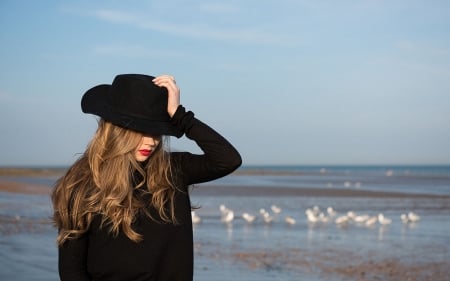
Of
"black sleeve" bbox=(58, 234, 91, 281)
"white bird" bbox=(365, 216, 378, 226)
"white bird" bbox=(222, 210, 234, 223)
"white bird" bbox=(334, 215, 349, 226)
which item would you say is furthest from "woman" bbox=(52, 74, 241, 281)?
"white bird" bbox=(334, 215, 349, 226)

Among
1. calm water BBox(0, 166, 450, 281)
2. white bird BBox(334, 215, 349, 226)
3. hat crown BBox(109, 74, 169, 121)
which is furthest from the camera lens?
white bird BBox(334, 215, 349, 226)

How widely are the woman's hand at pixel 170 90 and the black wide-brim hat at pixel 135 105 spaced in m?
0.02

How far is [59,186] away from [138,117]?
447 millimetres

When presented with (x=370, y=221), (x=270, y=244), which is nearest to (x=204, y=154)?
(x=270, y=244)

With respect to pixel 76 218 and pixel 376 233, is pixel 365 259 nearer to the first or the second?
pixel 376 233

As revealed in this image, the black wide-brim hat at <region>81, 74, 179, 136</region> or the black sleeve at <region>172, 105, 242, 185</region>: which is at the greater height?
the black wide-brim hat at <region>81, 74, 179, 136</region>

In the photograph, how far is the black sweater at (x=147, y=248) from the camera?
304 cm

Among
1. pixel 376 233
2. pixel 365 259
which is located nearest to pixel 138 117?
pixel 365 259

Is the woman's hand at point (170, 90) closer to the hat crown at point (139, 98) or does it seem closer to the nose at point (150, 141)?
the hat crown at point (139, 98)

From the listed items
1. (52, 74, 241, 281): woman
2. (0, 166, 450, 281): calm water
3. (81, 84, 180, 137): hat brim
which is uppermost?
(81, 84, 180, 137): hat brim

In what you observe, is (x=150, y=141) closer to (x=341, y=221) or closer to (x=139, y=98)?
(x=139, y=98)

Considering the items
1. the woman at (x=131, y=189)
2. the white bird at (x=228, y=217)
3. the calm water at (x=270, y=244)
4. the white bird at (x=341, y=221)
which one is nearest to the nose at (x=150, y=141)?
the woman at (x=131, y=189)

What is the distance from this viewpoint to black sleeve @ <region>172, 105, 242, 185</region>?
3.22 metres

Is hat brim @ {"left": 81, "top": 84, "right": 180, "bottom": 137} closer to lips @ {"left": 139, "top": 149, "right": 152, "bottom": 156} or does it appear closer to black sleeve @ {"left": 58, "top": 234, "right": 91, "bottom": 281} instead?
lips @ {"left": 139, "top": 149, "right": 152, "bottom": 156}
